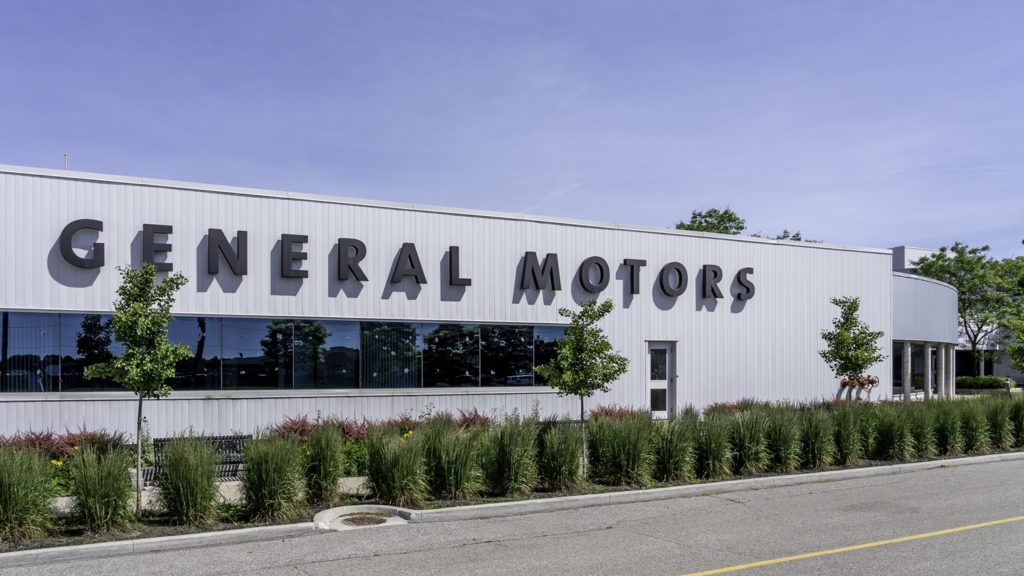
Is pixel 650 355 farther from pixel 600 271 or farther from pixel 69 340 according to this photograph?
pixel 69 340

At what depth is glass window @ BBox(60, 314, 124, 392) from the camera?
53.2 feet

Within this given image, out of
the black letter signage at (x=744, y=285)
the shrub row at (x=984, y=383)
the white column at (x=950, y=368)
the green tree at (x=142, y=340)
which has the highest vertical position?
the black letter signage at (x=744, y=285)

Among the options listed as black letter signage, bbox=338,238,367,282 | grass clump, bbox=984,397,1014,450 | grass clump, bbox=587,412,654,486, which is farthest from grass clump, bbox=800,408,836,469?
black letter signage, bbox=338,238,367,282

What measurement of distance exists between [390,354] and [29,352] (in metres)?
7.06

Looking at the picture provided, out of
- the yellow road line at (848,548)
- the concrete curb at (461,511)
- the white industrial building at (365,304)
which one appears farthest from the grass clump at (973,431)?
the yellow road line at (848,548)

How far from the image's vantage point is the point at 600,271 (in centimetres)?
2233

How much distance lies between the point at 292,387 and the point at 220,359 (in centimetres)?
162

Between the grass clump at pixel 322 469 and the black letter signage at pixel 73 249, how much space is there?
7315 mm

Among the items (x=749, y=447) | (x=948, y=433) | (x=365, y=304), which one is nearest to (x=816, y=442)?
(x=749, y=447)

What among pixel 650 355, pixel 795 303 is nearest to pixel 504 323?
pixel 650 355

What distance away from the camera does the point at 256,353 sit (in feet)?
58.7

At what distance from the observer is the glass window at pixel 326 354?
60.4 feet

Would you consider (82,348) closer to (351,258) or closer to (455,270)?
(351,258)

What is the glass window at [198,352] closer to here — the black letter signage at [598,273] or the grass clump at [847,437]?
the black letter signage at [598,273]
